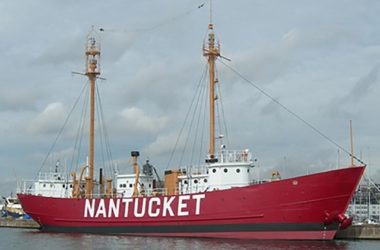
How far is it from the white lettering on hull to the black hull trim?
2.21ft

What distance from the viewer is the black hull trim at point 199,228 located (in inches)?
1068

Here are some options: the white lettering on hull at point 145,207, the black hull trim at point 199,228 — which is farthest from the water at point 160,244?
the white lettering on hull at point 145,207

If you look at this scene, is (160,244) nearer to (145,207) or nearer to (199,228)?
(199,228)

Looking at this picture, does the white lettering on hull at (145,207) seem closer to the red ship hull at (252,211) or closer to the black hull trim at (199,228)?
the red ship hull at (252,211)

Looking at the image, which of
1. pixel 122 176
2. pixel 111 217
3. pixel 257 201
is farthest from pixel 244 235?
pixel 122 176

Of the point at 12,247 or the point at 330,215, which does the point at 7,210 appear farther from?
the point at 330,215

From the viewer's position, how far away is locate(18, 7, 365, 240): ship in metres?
26.8

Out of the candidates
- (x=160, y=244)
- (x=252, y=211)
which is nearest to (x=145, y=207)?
(x=160, y=244)

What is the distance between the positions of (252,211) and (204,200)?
2601mm

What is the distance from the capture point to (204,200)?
2888 cm

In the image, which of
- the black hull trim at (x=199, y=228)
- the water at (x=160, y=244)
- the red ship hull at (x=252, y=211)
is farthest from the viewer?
the black hull trim at (x=199, y=228)

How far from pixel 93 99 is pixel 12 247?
12943 millimetres

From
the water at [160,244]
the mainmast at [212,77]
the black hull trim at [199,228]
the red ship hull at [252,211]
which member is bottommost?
the water at [160,244]

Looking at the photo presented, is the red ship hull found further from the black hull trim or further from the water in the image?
the water
